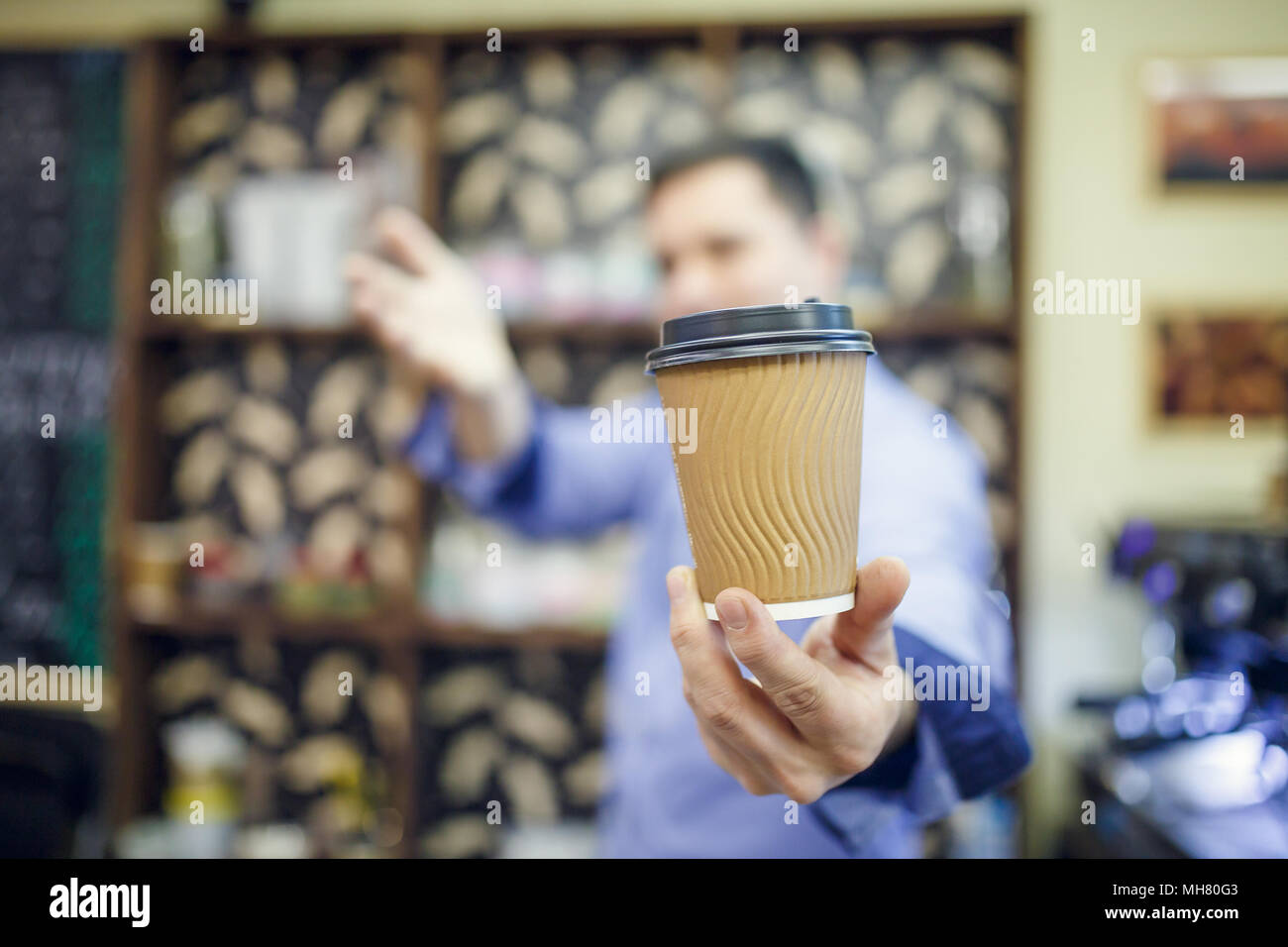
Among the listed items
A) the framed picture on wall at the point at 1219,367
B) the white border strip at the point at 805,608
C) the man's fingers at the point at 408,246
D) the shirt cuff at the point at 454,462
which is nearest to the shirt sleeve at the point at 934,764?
the white border strip at the point at 805,608

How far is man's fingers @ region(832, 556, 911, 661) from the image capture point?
1.44 ft

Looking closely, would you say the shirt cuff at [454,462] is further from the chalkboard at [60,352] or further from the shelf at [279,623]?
the chalkboard at [60,352]

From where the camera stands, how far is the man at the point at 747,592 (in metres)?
0.46

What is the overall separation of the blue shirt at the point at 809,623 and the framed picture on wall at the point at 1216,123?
1.58 meters

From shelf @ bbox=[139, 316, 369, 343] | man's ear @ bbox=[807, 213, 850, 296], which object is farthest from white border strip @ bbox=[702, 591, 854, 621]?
shelf @ bbox=[139, 316, 369, 343]

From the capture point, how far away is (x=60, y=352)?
2.37m

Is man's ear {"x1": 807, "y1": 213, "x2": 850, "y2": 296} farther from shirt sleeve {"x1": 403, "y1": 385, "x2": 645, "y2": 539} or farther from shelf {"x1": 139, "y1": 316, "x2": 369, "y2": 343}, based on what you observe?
shelf {"x1": 139, "y1": 316, "x2": 369, "y2": 343}

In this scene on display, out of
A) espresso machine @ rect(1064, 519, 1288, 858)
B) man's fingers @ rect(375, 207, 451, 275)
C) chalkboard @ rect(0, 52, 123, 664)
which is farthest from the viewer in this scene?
chalkboard @ rect(0, 52, 123, 664)

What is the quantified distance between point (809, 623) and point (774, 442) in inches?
13.0

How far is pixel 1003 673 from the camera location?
30.1 inches

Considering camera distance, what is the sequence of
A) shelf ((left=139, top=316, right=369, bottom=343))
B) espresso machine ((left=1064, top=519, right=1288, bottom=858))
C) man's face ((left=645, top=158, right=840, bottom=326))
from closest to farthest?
man's face ((left=645, top=158, right=840, bottom=326)) → espresso machine ((left=1064, top=519, right=1288, bottom=858)) → shelf ((left=139, top=316, right=369, bottom=343))

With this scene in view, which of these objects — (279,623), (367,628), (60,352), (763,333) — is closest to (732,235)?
(763,333)

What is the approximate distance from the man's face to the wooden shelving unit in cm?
97

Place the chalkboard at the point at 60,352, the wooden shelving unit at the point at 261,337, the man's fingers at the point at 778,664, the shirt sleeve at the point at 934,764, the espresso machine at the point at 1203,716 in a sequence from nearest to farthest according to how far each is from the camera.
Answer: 1. the man's fingers at the point at 778,664
2. the shirt sleeve at the point at 934,764
3. the espresso machine at the point at 1203,716
4. the wooden shelving unit at the point at 261,337
5. the chalkboard at the point at 60,352
